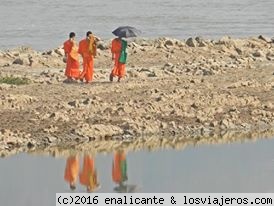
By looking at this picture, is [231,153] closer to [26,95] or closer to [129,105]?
[129,105]

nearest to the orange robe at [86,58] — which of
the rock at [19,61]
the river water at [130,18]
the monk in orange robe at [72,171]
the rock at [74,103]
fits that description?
the rock at [74,103]

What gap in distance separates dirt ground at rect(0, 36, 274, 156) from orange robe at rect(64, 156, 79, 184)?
0.79 m

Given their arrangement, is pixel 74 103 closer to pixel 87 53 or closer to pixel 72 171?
pixel 87 53

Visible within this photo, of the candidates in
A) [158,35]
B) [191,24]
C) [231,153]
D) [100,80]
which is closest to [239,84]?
[100,80]

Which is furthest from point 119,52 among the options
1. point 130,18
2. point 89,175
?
point 130,18

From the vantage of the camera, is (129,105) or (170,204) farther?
(129,105)

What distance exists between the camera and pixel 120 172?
1903cm

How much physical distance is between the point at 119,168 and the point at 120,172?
332 millimetres

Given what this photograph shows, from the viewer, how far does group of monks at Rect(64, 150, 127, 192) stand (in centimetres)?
1812

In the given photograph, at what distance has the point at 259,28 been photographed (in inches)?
1507

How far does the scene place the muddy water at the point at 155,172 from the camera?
17625 millimetres

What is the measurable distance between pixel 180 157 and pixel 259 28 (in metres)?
18.5

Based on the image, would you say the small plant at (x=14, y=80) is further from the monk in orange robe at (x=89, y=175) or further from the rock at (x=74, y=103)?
the monk in orange robe at (x=89, y=175)

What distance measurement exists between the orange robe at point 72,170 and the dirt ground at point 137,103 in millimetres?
790
